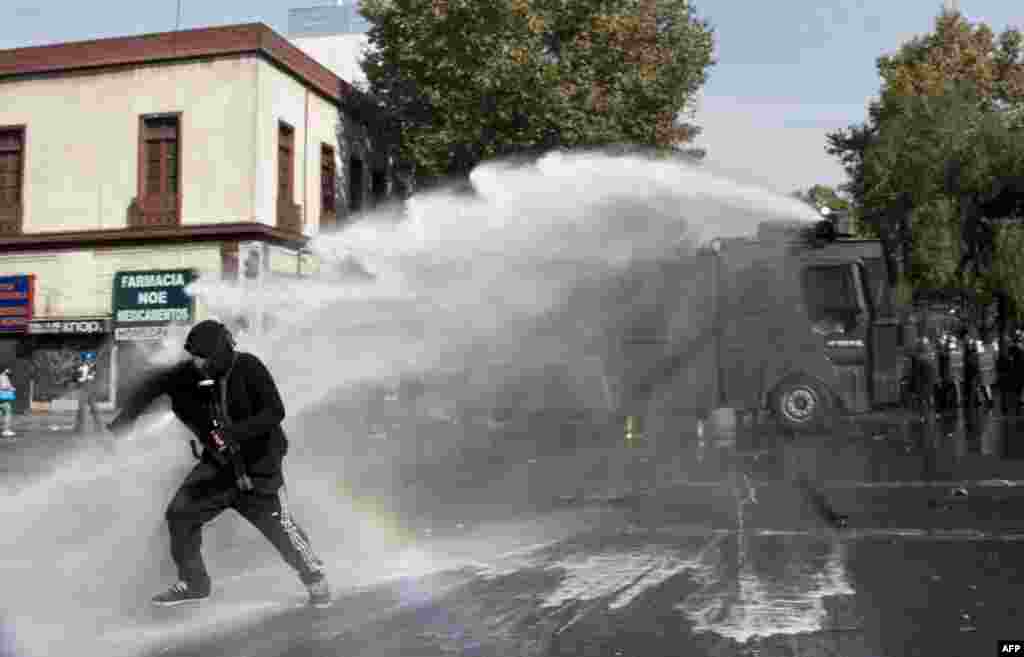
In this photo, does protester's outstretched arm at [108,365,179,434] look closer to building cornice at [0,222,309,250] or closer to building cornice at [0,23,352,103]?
building cornice at [0,222,309,250]

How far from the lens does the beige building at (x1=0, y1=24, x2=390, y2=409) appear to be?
2402 cm

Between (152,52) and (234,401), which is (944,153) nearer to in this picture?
(152,52)

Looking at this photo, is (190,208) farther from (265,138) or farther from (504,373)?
(504,373)

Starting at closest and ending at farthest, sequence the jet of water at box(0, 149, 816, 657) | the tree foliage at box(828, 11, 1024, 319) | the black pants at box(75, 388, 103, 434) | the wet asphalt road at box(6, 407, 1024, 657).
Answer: the wet asphalt road at box(6, 407, 1024, 657) < the jet of water at box(0, 149, 816, 657) < the black pants at box(75, 388, 103, 434) < the tree foliage at box(828, 11, 1024, 319)

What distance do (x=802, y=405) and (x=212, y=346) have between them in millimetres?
10672

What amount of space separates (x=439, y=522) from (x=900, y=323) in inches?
349

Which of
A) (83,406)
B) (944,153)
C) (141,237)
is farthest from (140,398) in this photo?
(944,153)

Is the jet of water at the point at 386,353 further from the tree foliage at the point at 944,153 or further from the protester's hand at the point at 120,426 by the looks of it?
the tree foliage at the point at 944,153

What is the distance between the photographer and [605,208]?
14406 millimetres

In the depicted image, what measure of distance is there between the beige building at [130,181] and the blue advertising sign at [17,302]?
0.05 meters

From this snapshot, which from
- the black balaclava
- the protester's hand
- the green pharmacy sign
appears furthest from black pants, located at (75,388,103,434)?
the black balaclava

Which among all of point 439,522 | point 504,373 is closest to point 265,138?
point 504,373

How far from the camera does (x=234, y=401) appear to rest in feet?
18.3

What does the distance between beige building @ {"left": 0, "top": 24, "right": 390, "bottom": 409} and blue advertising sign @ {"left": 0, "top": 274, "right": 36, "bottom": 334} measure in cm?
5
